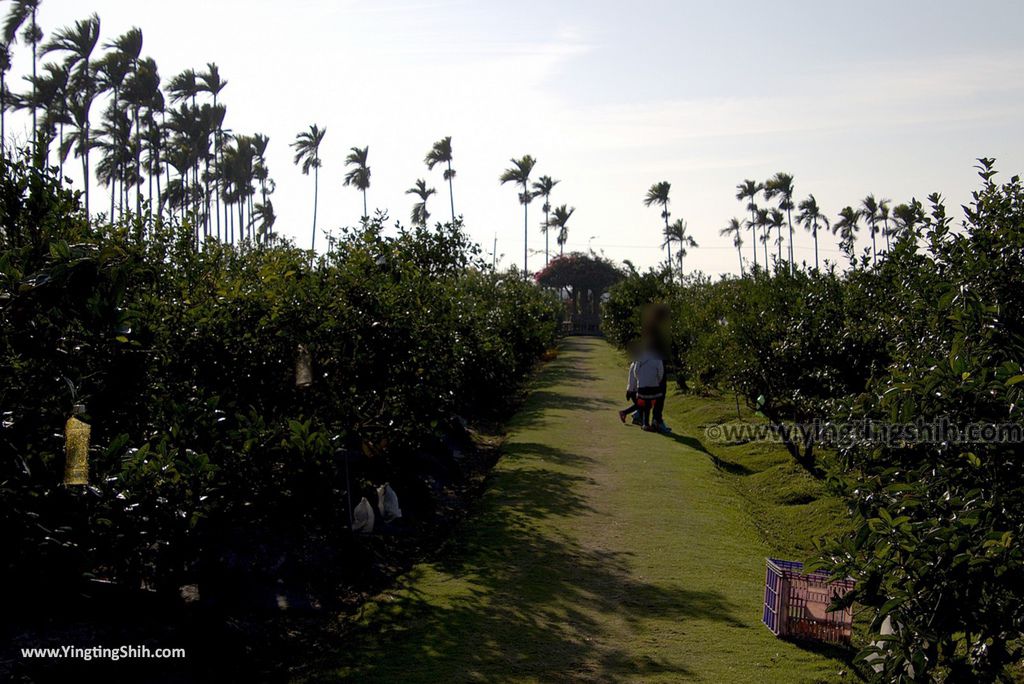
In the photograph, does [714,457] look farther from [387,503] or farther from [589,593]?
[589,593]

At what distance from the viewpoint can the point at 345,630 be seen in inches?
294

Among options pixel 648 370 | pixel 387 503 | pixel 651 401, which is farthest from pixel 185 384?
pixel 651 401

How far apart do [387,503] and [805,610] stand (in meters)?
5.02

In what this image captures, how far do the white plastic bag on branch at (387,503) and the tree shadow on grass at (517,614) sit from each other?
81 cm

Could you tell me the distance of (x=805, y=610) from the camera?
701 centimetres

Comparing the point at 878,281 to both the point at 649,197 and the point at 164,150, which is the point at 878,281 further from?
the point at 649,197

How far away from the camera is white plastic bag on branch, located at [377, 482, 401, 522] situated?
10.1 m

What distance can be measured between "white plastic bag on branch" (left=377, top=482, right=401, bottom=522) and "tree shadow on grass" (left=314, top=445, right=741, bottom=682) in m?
0.81

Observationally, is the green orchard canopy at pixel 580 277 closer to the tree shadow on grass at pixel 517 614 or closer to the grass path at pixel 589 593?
the grass path at pixel 589 593

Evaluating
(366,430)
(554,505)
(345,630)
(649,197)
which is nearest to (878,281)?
(554,505)

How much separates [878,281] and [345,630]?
8.17m

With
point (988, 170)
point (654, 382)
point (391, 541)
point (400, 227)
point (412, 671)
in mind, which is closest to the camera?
point (988, 170)

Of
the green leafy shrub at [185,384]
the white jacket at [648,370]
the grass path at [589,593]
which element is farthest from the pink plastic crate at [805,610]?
the white jacket at [648,370]

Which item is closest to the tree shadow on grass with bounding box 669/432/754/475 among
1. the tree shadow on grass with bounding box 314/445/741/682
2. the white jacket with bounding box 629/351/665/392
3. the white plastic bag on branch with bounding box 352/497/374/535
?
the white jacket with bounding box 629/351/665/392
